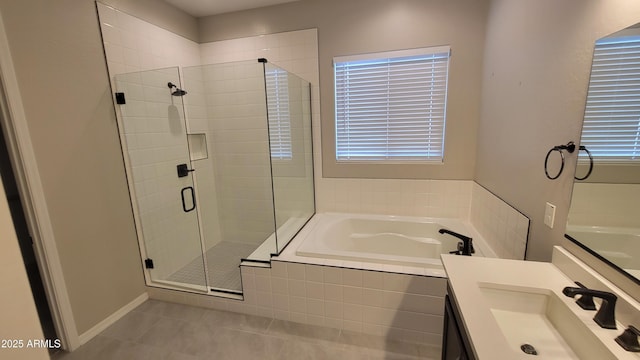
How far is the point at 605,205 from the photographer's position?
1.04 metres

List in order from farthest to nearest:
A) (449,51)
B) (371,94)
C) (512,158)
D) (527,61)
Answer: (371,94), (449,51), (512,158), (527,61)

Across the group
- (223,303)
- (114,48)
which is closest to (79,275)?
(223,303)

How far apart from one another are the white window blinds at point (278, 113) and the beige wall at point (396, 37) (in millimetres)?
535

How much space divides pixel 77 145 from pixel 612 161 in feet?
9.95

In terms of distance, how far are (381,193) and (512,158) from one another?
4.20ft

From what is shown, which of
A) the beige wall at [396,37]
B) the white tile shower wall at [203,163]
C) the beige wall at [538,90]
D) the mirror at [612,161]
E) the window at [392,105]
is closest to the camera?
the mirror at [612,161]

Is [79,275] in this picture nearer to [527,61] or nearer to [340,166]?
[340,166]

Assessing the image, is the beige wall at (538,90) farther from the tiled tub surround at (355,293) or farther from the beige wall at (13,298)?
the beige wall at (13,298)

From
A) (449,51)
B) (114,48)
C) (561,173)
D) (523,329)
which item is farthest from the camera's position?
(449,51)

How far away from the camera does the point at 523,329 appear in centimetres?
105

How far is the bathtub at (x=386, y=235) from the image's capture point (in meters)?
2.48

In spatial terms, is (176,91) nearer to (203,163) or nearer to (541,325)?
(203,163)

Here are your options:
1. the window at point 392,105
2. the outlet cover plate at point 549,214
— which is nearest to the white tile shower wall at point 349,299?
the outlet cover plate at point 549,214

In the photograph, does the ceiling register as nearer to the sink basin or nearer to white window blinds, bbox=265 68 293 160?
white window blinds, bbox=265 68 293 160
